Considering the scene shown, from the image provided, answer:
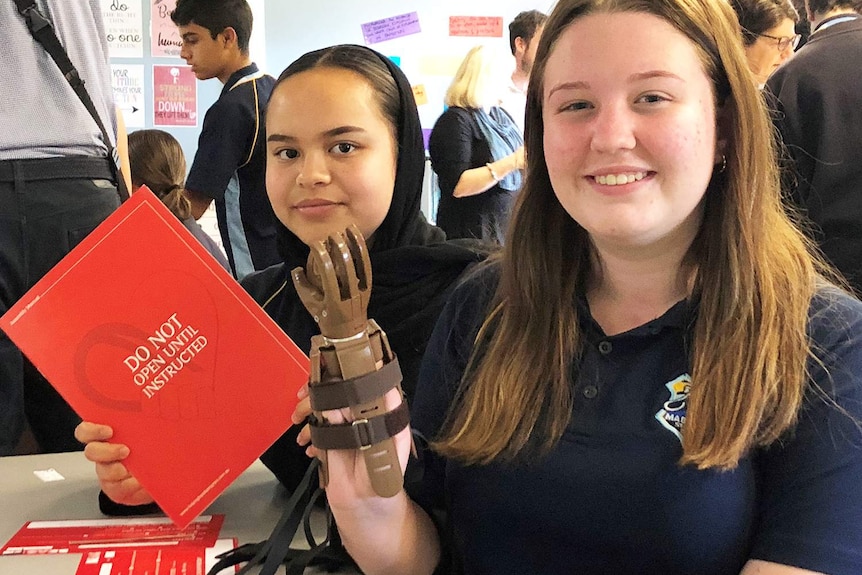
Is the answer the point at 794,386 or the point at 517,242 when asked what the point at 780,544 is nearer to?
the point at 794,386

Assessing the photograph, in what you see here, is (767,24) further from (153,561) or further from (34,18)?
(153,561)

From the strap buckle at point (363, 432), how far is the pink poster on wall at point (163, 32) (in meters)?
3.19

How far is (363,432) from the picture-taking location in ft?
2.29

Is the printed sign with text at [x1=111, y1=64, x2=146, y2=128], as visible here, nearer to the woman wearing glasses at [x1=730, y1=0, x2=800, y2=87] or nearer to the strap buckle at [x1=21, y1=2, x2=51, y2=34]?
the strap buckle at [x1=21, y1=2, x2=51, y2=34]

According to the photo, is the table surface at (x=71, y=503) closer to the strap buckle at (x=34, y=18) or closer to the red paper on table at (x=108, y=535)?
the red paper on table at (x=108, y=535)

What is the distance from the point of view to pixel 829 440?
0.77 meters

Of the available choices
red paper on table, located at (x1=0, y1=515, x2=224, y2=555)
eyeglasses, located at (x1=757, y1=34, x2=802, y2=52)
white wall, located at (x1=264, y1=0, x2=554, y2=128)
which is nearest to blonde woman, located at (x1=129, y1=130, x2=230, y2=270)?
white wall, located at (x1=264, y1=0, x2=554, y2=128)

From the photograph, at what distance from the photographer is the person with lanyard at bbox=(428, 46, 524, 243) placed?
2.62m

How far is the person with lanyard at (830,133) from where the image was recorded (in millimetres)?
1770

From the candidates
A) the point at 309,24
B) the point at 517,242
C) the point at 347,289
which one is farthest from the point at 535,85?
the point at 309,24

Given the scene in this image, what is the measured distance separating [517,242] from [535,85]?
7.5 inches

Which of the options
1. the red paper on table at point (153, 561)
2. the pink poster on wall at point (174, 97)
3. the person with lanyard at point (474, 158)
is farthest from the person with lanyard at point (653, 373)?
the pink poster on wall at point (174, 97)

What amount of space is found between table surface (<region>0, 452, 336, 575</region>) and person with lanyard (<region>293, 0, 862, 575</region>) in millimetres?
190

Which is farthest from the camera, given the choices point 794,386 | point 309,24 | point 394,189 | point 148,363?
point 309,24
